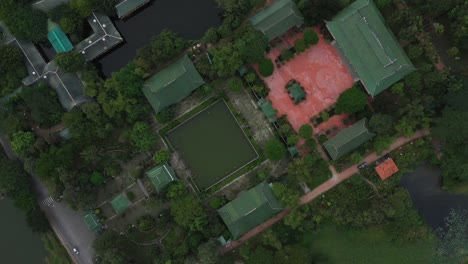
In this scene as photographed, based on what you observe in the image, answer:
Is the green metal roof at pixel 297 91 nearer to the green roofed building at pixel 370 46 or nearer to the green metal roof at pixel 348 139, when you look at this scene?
the green metal roof at pixel 348 139

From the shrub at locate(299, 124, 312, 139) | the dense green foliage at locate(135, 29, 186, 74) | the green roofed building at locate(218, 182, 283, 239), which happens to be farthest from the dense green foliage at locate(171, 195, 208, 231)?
the dense green foliage at locate(135, 29, 186, 74)

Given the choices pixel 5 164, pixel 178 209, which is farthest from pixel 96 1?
pixel 178 209

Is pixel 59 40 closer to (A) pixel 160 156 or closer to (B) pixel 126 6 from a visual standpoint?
(B) pixel 126 6

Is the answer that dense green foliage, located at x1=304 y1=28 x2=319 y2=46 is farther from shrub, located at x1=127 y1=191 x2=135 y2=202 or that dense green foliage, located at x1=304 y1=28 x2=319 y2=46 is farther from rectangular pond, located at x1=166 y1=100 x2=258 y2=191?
shrub, located at x1=127 y1=191 x2=135 y2=202

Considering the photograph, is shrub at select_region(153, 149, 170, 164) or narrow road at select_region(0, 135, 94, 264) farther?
narrow road at select_region(0, 135, 94, 264)

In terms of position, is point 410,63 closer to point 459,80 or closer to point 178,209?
point 459,80

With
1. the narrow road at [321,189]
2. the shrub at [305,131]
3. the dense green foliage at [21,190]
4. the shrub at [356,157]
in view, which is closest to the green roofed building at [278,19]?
the shrub at [305,131]
